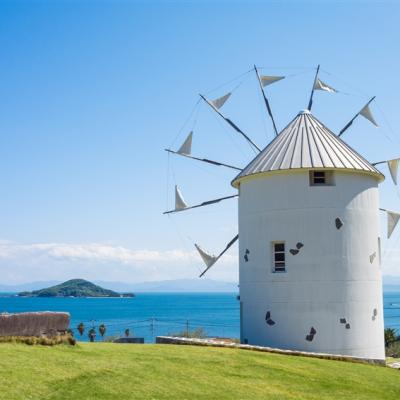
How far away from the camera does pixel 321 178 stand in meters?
19.7

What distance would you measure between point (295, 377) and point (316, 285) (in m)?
6.19

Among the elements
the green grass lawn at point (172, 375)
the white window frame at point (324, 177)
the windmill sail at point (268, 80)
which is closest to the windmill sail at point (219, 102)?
the windmill sail at point (268, 80)

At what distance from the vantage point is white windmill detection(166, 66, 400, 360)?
18.8m

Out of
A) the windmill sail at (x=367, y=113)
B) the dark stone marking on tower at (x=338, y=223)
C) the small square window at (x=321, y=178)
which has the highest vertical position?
the windmill sail at (x=367, y=113)

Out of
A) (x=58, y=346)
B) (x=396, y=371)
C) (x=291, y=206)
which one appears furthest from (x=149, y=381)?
(x=291, y=206)

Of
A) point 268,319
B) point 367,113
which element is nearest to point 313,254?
point 268,319

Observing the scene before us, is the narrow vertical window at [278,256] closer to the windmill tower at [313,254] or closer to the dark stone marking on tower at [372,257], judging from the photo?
the windmill tower at [313,254]

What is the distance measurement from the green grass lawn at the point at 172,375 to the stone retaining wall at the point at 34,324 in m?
0.45

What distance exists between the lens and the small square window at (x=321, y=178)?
19.6m

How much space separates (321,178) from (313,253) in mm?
2615

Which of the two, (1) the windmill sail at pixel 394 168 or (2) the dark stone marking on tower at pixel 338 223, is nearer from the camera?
(2) the dark stone marking on tower at pixel 338 223

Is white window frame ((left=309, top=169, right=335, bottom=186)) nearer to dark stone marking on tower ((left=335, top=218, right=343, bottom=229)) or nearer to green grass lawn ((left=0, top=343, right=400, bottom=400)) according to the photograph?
dark stone marking on tower ((left=335, top=218, right=343, bottom=229))

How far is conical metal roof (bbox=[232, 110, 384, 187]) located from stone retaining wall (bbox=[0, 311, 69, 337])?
9.35 meters

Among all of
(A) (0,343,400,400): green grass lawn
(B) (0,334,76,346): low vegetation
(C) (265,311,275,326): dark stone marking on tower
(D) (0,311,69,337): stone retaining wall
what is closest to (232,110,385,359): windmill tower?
(C) (265,311,275,326): dark stone marking on tower
